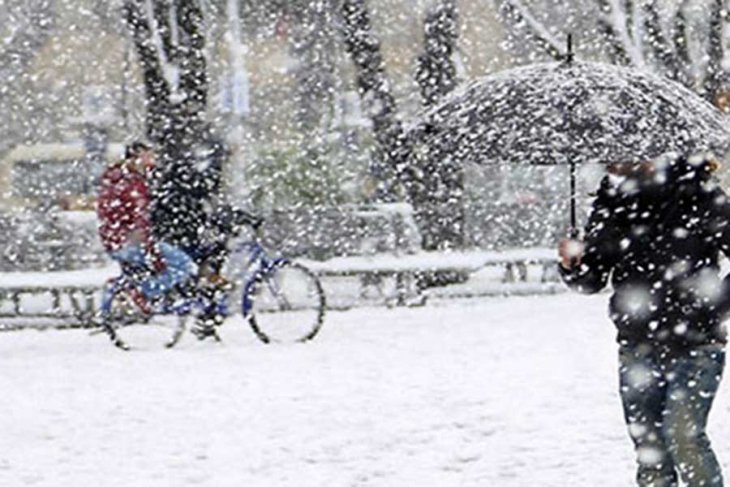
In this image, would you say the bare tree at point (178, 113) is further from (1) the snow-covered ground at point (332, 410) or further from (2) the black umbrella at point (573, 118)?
(2) the black umbrella at point (573, 118)

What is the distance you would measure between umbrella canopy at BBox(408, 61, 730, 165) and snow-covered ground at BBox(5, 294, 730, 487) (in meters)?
1.62

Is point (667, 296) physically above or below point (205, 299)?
above

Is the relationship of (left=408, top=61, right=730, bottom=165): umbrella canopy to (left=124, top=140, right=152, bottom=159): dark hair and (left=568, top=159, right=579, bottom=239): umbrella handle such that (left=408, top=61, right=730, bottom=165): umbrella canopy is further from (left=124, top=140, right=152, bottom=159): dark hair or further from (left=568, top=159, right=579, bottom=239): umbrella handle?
(left=124, top=140, right=152, bottom=159): dark hair

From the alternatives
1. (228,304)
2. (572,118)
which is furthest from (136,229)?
(572,118)

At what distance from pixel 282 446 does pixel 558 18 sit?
122 ft

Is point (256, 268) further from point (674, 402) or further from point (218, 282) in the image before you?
point (674, 402)

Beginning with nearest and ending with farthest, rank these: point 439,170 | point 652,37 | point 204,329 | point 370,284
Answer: point 204,329 < point 370,284 < point 439,170 < point 652,37

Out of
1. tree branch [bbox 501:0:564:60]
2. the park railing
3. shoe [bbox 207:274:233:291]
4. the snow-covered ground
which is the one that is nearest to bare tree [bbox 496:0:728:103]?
tree branch [bbox 501:0:564:60]

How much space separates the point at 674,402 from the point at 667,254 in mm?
544

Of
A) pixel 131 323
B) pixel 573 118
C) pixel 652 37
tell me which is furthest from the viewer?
pixel 652 37

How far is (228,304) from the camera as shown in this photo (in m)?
14.0

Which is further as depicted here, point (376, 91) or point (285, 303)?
point (376, 91)

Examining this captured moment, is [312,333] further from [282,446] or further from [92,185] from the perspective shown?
[92,185]

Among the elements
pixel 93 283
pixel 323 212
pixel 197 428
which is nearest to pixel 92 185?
pixel 323 212
